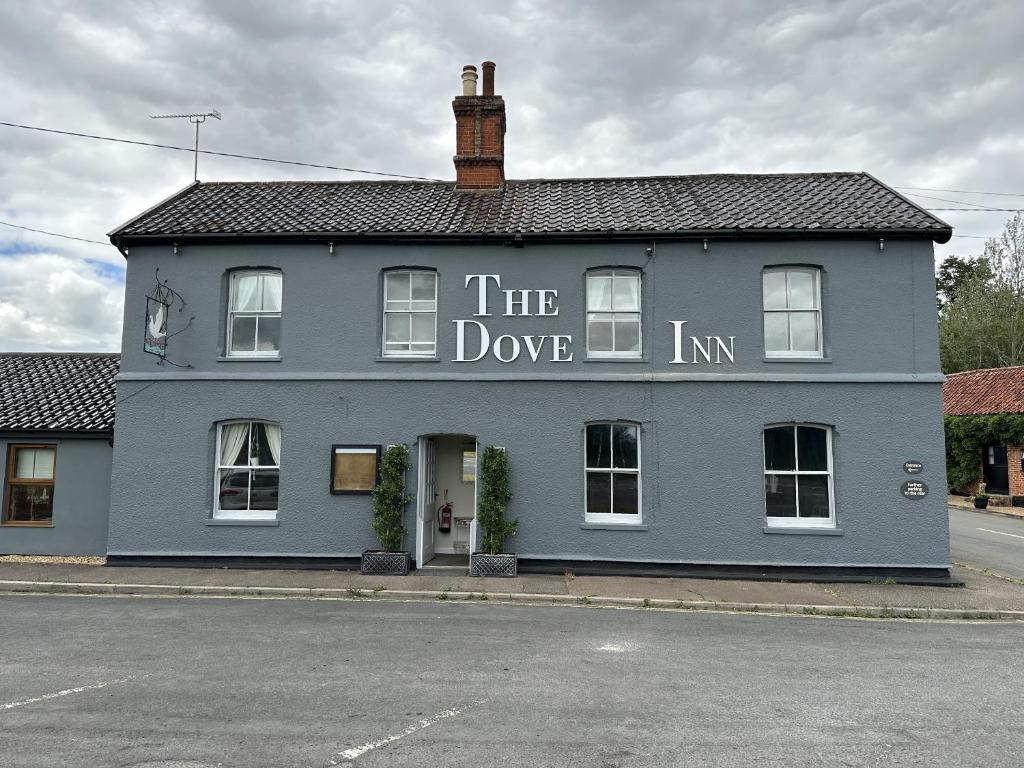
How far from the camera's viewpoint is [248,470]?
12.3 m

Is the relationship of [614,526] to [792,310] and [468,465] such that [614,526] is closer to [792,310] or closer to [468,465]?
[468,465]

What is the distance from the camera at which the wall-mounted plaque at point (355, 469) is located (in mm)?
11867

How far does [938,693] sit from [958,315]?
38.0m

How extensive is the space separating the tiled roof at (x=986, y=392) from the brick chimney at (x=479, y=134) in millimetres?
24317

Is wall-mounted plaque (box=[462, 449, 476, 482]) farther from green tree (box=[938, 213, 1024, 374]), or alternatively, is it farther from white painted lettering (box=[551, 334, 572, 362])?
green tree (box=[938, 213, 1024, 374])

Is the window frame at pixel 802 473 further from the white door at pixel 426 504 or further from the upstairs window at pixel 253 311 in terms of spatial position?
the upstairs window at pixel 253 311

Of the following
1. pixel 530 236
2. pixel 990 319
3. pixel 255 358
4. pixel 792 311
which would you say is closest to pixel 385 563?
pixel 255 358

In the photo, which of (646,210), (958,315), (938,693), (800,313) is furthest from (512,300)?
(958,315)

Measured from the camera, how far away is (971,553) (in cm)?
1473

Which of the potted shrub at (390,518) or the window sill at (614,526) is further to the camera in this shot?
the window sill at (614,526)

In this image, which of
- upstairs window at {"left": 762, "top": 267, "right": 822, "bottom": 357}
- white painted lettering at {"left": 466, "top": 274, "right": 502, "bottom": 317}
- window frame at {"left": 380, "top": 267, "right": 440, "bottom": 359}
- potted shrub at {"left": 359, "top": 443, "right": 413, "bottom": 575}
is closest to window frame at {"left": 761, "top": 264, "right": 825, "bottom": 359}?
upstairs window at {"left": 762, "top": 267, "right": 822, "bottom": 357}

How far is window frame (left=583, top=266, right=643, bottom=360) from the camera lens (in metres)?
12.0

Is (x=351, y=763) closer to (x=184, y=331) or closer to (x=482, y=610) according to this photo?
(x=482, y=610)

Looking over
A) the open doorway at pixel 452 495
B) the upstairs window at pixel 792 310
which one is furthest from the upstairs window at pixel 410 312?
the upstairs window at pixel 792 310
